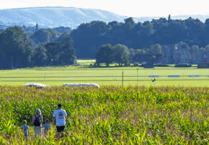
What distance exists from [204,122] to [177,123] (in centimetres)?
156

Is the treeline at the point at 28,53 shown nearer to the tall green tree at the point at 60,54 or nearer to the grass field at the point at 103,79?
the tall green tree at the point at 60,54

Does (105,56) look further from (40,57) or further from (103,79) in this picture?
(103,79)

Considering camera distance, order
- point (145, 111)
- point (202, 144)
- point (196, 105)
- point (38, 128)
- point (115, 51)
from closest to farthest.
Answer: point (202, 144)
point (38, 128)
point (145, 111)
point (196, 105)
point (115, 51)

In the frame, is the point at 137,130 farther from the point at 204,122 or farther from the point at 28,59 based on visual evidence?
the point at 28,59

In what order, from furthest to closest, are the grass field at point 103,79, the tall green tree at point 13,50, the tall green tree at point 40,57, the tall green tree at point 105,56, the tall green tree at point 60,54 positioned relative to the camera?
1. the tall green tree at point 60,54
2. the tall green tree at point 13,50
3. the tall green tree at point 40,57
4. the tall green tree at point 105,56
5. the grass field at point 103,79

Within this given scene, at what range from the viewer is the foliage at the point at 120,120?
21781mm

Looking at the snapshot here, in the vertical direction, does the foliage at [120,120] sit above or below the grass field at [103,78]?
above

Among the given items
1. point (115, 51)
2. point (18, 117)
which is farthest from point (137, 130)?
point (115, 51)

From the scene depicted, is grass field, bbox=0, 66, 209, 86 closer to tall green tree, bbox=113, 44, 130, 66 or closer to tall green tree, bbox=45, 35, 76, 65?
tall green tree, bbox=113, 44, 130, 66

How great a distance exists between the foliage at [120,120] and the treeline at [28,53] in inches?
4710

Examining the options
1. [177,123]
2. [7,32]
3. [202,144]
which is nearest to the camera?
[202,144]

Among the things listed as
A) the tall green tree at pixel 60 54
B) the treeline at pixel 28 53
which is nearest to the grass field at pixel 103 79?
the treeline at pixel 28 53

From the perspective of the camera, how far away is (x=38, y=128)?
2364 centimetres

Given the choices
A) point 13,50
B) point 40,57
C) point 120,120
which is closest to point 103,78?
point 120,120
